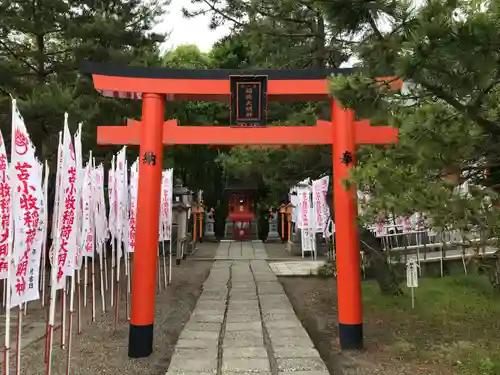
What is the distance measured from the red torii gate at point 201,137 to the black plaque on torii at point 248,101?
40mm

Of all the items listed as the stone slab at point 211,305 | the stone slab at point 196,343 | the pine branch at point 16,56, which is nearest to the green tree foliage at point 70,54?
the pine branch at point 16,56

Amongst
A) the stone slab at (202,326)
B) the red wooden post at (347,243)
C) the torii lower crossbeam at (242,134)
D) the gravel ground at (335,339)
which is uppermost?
the torii lower crossbeam at (242,134)

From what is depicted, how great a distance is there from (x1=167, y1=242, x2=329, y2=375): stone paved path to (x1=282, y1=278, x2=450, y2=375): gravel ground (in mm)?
296

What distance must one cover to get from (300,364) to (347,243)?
158 centimetres

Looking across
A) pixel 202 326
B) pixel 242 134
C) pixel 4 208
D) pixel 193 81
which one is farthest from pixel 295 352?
pixel 193 81

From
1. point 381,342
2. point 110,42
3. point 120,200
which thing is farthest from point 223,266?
point 381,342

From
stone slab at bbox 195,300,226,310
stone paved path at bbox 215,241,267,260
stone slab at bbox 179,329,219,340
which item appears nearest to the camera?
stone slab at bbox 179,329,219,340

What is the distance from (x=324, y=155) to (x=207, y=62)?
18.6m

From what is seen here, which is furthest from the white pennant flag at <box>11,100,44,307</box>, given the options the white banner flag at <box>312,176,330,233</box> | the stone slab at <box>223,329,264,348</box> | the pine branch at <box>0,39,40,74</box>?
the white banner flag at <box>312,176,330,233</box>

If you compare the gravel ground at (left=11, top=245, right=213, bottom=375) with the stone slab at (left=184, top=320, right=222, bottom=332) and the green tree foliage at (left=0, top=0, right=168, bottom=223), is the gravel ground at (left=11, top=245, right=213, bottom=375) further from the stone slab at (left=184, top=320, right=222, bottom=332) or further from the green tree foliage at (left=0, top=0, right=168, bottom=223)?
the green tree foliage at (left=0, top=0, right=168, bottom=223)

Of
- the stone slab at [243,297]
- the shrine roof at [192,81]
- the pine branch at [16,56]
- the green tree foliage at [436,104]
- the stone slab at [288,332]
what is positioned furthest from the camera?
the pine branch at [16,56]

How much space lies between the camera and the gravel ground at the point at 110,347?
476cm

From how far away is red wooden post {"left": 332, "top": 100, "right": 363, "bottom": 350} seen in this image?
5.27m

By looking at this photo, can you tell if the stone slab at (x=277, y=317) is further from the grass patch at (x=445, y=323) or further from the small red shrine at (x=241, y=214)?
the small red shrine at (x=241, y=214)
